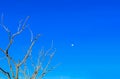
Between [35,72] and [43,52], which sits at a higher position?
[43,52]

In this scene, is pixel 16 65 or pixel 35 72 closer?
pixel 16 65

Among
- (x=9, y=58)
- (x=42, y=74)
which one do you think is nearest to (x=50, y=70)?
(x=42, y=74)

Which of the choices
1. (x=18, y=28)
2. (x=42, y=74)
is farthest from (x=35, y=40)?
(x=42, y=74)

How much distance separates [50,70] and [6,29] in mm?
1981

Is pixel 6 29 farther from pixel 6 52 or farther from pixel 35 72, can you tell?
pixel 35 72

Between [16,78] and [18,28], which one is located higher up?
[18,28]

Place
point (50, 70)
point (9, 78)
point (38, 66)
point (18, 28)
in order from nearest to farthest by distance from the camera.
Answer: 1. point (9, 78)
2. point (18, 28)
3. point (38, 66)
4. point (50, 70)

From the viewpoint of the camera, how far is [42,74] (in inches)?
304

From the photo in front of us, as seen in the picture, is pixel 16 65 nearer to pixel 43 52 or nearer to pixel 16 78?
pixel 16 78

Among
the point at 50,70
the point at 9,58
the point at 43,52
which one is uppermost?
the point at 43,52

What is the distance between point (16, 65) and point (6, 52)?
1.47 ft

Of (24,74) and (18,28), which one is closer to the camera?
(18,28)

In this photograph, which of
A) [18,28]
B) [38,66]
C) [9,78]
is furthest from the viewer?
[38,66]

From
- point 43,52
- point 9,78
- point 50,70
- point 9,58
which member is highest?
point 43,52
